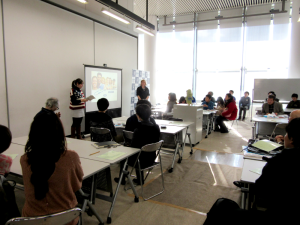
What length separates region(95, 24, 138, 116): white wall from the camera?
21.8ft

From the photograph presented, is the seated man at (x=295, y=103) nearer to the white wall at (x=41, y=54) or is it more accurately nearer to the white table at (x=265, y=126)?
the white table at (x=265, y=126)

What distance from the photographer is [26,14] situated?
4488 millimetres

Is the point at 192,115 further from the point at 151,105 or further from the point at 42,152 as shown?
the point at 42,152

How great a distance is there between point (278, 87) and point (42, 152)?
9.38 meters

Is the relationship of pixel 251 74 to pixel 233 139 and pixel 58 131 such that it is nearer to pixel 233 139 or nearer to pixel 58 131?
pixel 233 139

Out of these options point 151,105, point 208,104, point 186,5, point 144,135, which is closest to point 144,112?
point 144,135

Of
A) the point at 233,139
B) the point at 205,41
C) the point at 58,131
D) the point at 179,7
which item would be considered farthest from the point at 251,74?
the point at 58,131

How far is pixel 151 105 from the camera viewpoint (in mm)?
5113

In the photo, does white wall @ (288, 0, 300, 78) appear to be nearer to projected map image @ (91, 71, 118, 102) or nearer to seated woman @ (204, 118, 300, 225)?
projected map image @ (91, 71, 118, 102)

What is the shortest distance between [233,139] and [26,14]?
5.97 metres

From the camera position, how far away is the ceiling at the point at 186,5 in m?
8.70

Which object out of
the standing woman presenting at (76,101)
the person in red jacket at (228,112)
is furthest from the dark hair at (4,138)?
the person in red jacket at (228,112)

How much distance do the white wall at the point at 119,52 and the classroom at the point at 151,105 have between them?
0.18 feet

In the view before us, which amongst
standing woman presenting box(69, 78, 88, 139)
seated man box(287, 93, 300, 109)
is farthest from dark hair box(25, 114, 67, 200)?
seated man box(287, 93, 300, 109)
